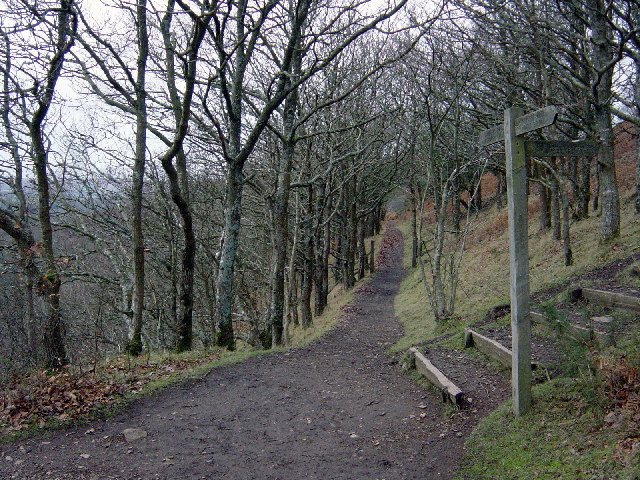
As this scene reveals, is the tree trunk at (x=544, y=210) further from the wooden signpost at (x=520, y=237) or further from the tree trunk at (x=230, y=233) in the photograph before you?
the wooden signpost at (x=520, y=237)

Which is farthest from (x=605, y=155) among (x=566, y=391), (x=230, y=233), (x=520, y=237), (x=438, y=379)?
(x=230, y=233)

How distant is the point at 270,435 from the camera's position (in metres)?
5.82

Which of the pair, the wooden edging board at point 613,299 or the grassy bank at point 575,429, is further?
the wooden edging board at point 613,299

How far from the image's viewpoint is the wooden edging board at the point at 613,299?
6.98 metres

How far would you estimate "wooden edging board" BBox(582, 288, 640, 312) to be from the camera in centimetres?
698

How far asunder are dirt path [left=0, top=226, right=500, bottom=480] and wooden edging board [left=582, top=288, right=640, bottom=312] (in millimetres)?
3122

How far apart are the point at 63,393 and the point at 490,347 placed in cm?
597

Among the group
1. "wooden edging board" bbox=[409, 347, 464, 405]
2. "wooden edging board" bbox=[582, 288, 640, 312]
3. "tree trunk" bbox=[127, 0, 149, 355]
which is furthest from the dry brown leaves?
"wooden edging board" bbox=[582, 288, 640, 312]

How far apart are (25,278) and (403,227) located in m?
43.0

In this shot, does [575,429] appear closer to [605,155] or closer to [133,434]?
[133,434]

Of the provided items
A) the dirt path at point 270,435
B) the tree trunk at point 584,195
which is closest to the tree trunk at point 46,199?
the dirt path at point 270,435

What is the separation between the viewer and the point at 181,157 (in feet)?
39.1

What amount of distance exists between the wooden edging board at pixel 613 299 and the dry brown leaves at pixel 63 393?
702 centimetres

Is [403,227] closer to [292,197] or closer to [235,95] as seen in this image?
[292,197]
